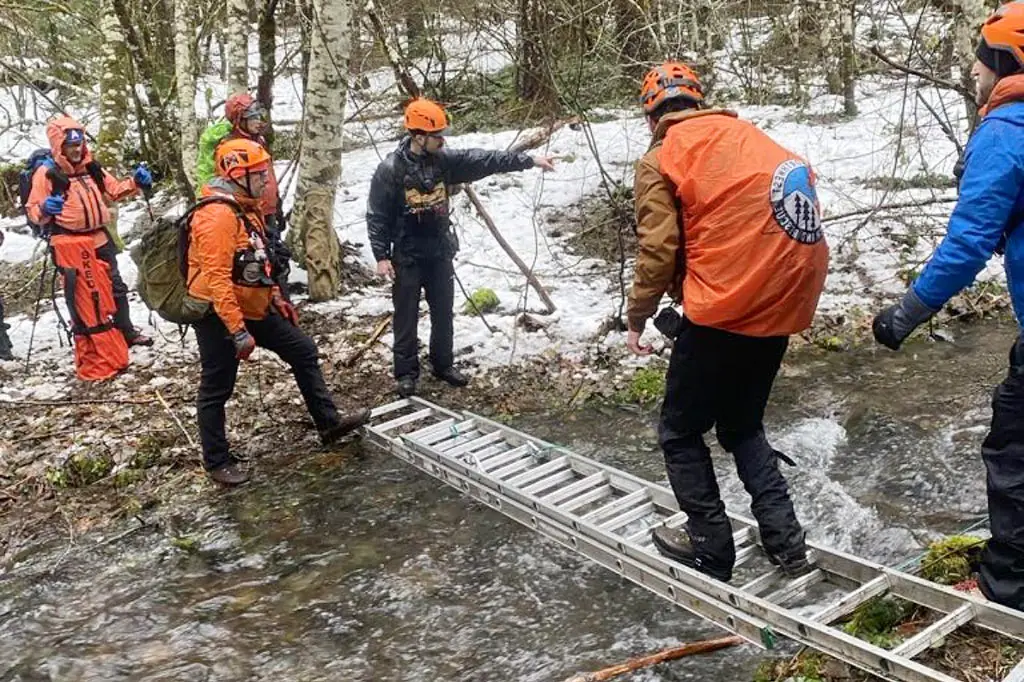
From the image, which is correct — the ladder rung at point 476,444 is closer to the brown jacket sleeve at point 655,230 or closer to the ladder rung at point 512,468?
the ladder rung at point 512,468

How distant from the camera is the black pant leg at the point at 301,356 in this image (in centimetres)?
643

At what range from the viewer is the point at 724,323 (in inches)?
153

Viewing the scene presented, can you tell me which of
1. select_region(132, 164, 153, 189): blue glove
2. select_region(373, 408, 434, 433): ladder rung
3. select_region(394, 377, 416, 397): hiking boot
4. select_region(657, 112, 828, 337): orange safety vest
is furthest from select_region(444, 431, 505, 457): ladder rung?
select_region(132, 164, 153, 189): blue glove

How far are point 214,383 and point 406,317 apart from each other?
6.03ft

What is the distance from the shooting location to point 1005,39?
3.36 m

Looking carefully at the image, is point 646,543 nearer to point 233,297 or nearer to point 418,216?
point 233,297

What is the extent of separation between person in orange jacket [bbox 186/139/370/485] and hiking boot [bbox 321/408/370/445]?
0.01 metres

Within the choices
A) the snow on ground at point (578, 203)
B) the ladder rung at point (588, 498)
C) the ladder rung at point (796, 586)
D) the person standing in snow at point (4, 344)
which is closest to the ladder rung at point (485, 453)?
the ladder rung at point (588, 498)

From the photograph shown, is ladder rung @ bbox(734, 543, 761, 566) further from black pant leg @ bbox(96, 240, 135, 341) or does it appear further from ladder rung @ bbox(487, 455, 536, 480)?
black pant leg @ bbox(96, 240, 135, 341)

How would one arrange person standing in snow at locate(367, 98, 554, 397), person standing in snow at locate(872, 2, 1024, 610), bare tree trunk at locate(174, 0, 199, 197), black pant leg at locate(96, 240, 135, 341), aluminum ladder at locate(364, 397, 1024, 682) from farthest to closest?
bare tree trunk at locate(174, 0, 199, 197)
black pant leg at locate(96, 240, 135, 341)
person standing in snow at locate(367, 98, 554, 397)
aluminum ladder at locate(364, 397, 1024, 682)
person standing in snow at locate(872, 2, 1024, 610)

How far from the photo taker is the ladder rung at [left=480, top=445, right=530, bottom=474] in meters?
6.12

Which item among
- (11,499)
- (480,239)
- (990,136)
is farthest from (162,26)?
(990,136)

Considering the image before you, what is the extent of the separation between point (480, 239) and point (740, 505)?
664 cm

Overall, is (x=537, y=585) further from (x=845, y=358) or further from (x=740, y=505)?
(x=845, y=358)
